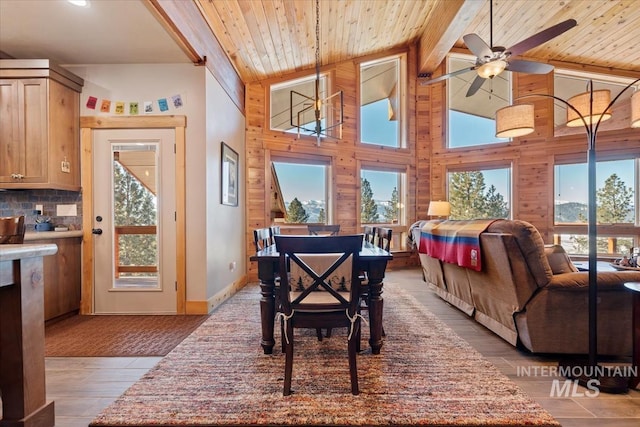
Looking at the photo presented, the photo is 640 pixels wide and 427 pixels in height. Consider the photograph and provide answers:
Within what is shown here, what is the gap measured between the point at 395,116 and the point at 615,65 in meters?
4.18

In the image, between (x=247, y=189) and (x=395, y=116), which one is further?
(x=395, y=116)

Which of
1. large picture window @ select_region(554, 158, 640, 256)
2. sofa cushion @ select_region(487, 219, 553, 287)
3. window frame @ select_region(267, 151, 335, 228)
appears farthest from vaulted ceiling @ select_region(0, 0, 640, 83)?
sofa cushion @ select_region(487, 219, 553, 287)

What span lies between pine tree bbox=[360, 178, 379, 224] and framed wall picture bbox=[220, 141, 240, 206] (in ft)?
8.34

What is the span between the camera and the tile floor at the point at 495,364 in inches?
62.1

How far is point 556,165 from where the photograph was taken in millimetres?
5668

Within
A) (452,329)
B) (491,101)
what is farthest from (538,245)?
(491,101)

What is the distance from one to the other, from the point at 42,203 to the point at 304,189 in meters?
3.56

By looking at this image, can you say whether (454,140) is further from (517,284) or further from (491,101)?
(517,284)

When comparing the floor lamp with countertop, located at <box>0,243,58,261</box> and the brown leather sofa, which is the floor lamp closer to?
the brown leather sofa

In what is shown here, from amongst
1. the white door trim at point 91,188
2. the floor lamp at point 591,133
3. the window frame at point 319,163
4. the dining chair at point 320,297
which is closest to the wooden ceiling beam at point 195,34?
the white door trim at point 91,188

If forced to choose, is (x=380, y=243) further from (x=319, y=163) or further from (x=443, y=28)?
(x=443, y=28)

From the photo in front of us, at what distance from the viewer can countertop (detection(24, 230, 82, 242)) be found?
2703mm

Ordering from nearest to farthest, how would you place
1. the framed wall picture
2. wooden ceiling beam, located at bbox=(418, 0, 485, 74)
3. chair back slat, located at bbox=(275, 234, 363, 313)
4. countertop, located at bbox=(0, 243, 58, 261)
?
countertop, located at bbox=(0, 243, 58, 261) < chair back slat, located at bbox=(275, 234, 363, 313) < the framed wall picture < wooden ceiling beam, located at bbox=(418, 0, 485, 74)

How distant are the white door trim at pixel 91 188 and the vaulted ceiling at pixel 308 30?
655 mm
